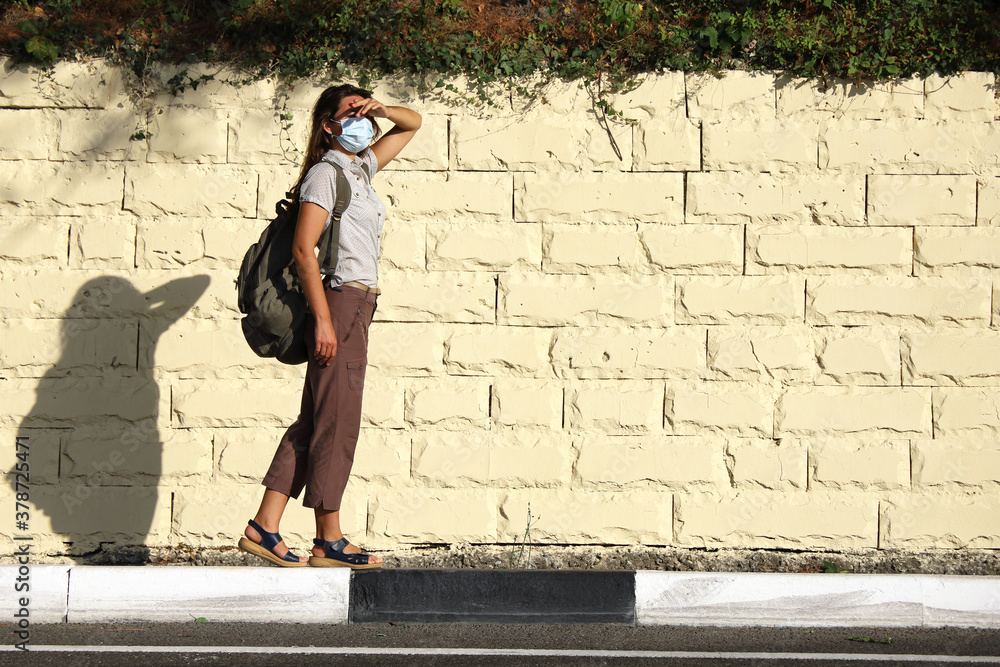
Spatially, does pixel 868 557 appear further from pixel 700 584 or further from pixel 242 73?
pixel 242 73

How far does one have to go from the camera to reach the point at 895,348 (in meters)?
4.95

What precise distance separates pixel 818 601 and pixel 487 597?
145cm

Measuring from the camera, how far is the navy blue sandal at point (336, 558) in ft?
13.3

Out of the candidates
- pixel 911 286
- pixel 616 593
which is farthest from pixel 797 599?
pixel 911 286

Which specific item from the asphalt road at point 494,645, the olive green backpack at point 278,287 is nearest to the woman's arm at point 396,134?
the olive green backpack at point 278,287

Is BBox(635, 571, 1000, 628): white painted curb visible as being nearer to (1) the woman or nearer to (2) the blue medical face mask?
(1) the woman

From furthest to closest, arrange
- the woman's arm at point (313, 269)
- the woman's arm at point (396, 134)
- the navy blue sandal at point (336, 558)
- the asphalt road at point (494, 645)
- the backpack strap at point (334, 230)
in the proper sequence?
the woman's arm at point (396, 134), the navy blue sandal at point (336, 558), the backpack strap at point (334, 230), the woman's arm at point (313, 269), the asphalt road at point (494, 645)

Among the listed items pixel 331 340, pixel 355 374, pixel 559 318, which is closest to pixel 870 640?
pixel 559 318

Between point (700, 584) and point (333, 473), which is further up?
point (333, 473)

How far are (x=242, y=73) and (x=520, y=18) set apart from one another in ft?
5.06

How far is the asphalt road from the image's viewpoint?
3.43 m

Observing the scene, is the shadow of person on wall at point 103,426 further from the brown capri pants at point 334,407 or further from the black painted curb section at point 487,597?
the black painted curb section at point 487,597

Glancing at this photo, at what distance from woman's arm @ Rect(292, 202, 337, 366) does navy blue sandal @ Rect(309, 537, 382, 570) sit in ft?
2.77

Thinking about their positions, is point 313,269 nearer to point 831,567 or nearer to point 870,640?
point 870,640
